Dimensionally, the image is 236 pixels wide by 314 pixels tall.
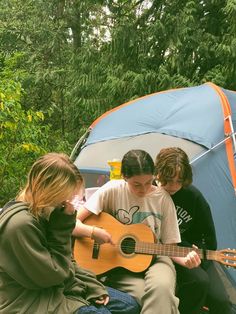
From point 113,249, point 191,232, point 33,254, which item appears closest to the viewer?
point 33,254

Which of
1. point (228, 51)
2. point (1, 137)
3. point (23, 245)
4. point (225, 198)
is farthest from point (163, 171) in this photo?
point (228, 51)

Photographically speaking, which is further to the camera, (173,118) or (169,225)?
(173,118)

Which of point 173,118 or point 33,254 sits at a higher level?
point 173,118

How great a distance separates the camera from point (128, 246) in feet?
7.47

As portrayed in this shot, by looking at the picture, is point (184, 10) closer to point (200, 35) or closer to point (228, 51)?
point (200, 35)

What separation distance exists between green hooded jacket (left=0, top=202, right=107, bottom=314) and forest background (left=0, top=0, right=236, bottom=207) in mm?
2576

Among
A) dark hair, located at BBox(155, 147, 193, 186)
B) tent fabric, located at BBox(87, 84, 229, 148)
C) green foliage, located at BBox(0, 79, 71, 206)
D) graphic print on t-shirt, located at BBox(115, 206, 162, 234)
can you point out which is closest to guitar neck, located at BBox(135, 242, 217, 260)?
graphic print on t-shirt, located at BBox(115, 206, 162, 234)

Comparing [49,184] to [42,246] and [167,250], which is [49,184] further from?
[167,250]

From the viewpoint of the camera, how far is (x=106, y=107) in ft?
18.6

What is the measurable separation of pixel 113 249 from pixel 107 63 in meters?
3.81

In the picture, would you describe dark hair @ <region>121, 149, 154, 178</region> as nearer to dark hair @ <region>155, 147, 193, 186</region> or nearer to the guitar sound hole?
dark hair @ <region>155, 147, 193, 186</region>

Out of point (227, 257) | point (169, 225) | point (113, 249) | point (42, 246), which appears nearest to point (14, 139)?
point (113, 249)

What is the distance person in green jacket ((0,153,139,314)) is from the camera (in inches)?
62.1

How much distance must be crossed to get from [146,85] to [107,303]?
3778 mm
